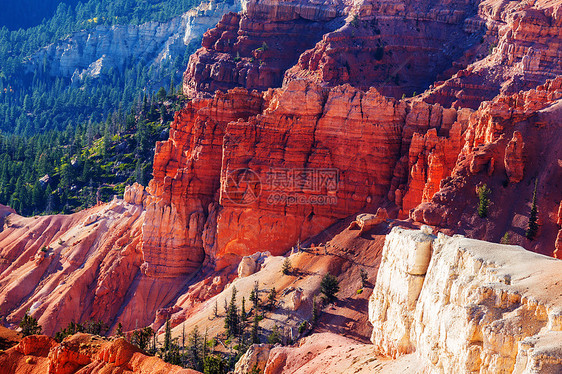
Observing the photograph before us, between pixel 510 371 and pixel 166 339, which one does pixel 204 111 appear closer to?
pixel 166 339

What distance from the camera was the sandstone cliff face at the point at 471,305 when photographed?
86.3 ft

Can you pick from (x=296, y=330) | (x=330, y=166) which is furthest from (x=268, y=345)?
(x=330, y=166)

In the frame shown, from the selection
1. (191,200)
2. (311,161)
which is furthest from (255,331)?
(191,200)

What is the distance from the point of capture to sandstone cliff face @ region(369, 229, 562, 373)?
26297 mm

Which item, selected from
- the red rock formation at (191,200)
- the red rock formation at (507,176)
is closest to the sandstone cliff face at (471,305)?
the red rock formation at (507,176)

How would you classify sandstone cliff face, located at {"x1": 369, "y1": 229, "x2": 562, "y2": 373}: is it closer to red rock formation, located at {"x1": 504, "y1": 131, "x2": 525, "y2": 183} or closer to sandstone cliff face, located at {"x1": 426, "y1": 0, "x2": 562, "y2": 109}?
red rock formation, located at {"x1": 504, "y1": 131, "x2": 525, "y2": 183}

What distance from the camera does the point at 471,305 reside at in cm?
2825

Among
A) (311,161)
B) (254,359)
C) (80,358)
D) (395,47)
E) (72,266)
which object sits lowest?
(72,266)

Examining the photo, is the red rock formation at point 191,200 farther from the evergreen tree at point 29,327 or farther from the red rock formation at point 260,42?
the red rock formation at point 260,42

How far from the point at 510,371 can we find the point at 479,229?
33.9 m

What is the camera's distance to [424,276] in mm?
36312

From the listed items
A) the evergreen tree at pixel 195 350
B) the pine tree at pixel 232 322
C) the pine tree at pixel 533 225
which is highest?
the pine tree at pixel 533 225

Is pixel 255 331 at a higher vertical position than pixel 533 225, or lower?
lower

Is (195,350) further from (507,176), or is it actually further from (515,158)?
(515,158)
